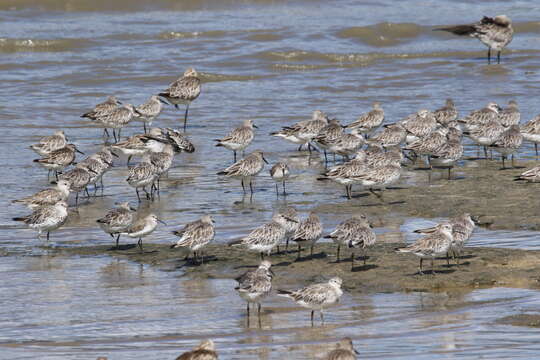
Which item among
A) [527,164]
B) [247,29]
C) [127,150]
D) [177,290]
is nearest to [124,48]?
[247,29]

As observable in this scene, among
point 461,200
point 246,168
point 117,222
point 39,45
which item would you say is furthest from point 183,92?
point 39,45

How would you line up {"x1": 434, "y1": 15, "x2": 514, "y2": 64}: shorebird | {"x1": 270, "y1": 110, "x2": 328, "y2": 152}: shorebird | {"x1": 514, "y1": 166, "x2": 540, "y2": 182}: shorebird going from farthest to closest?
{"x1": 434, "y1": 15, "x2": 514, "y2": 64}: shorebird < {"x1": 270, "y1": 110, "x2": 328, "y2": 152}: shorebird < {"x1": 514, "y1": 166, "x2": 540, "y2": 182}: shorebird

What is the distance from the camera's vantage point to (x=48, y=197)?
14.7 m

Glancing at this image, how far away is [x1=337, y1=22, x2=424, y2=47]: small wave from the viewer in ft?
105

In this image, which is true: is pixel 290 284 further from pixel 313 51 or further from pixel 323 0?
pixel 323 0

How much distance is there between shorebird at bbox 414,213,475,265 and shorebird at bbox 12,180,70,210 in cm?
535

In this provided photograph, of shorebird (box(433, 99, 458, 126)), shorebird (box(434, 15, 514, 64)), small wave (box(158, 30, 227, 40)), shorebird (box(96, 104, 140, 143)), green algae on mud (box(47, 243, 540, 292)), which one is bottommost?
green algae on mud (box(47, 243, 540, 292))

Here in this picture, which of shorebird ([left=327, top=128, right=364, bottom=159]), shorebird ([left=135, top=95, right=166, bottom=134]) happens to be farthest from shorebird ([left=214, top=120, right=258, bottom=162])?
shorebird ([left=135, top=95, right=166, bottom=134])

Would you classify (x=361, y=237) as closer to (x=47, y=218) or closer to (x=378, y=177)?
(x=378, y=177)

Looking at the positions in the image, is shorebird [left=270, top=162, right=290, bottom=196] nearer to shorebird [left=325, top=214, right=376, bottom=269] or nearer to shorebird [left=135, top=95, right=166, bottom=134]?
shorebird [left=325, top=214, right=376, bottom=269]

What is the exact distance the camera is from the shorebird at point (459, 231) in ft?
39.1

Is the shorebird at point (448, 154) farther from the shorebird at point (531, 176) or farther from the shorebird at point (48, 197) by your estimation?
the shorebird at point (48, 197)

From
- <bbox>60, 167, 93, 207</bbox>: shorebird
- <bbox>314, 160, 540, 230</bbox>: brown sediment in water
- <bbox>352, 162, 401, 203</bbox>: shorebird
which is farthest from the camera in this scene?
<bbox>60, 167, 93, 207</bbox>: shorebird

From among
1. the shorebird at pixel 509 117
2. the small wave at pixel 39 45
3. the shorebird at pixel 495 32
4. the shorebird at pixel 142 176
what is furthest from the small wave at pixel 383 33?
the shorebird at pixel 142 176
